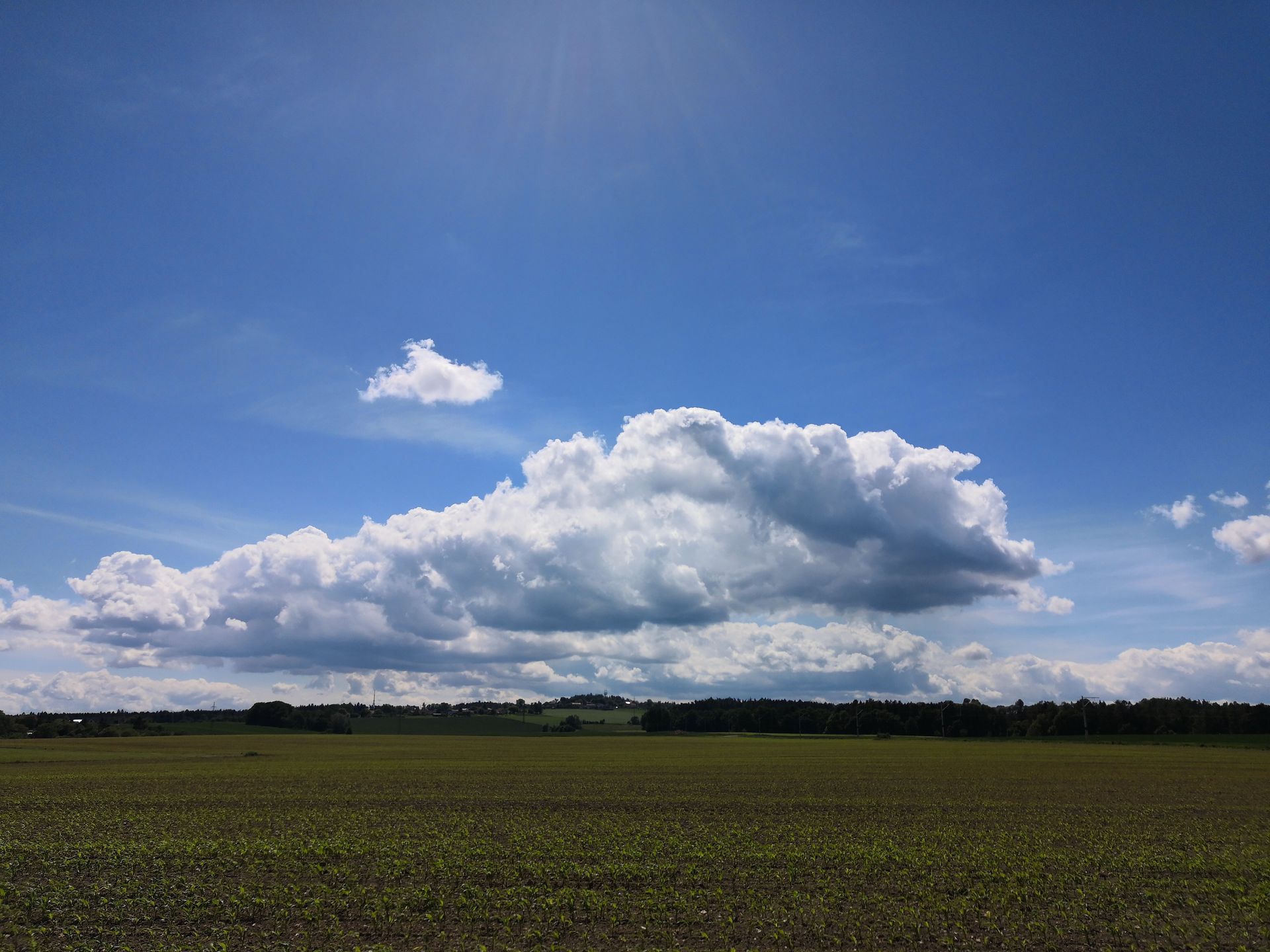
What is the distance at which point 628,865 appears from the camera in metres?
26.2

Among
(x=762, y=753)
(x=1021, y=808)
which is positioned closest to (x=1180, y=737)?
(x=762, y=753)

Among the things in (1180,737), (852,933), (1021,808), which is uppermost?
(852,933)

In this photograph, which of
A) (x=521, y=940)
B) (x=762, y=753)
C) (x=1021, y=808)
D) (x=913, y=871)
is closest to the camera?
(x=521, y=940)

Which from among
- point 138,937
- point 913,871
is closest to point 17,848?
point 138,937

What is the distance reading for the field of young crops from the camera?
2014cm

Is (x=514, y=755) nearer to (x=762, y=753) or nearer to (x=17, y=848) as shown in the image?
Answer: (x=762, y=753)

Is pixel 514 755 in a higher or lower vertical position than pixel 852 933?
lower

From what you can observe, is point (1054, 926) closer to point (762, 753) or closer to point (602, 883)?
point (602, 883)

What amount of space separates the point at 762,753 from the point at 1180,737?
4152 inches

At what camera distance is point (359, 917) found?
2105cm

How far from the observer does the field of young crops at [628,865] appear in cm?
2014

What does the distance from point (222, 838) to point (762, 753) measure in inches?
3371

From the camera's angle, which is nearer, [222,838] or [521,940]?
[521,940]

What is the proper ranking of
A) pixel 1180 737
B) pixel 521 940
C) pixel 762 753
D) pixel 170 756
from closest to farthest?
pixel 521 940, pixel 170 756, pixel 762 753, pixel 1180 737
